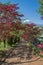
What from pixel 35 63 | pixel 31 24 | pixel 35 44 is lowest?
pixel 35 63

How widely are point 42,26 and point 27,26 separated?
1.09m

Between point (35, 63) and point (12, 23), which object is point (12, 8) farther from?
point (35, 63)

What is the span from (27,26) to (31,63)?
251 cm

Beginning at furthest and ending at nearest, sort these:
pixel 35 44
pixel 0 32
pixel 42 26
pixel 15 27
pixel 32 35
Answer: pixel 35 44
pixel 32 35
pixel 42 26
pixel 15 27
pixel 0 32

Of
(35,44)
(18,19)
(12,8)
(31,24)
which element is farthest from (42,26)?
(35,44)

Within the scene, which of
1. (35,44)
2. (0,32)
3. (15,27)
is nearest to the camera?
(0,32)

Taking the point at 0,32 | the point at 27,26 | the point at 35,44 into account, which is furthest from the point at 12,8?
the point at 35,44

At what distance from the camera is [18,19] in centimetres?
1157

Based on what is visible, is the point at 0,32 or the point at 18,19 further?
the point at 18,19

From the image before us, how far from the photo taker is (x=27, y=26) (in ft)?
42.2

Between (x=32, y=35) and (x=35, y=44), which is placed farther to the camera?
(x=35, y=44)

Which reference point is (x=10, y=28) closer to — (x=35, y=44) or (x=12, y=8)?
(x=12, y=8)

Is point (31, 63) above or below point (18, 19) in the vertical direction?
below

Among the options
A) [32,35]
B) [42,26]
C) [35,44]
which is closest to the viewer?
[42,26]
